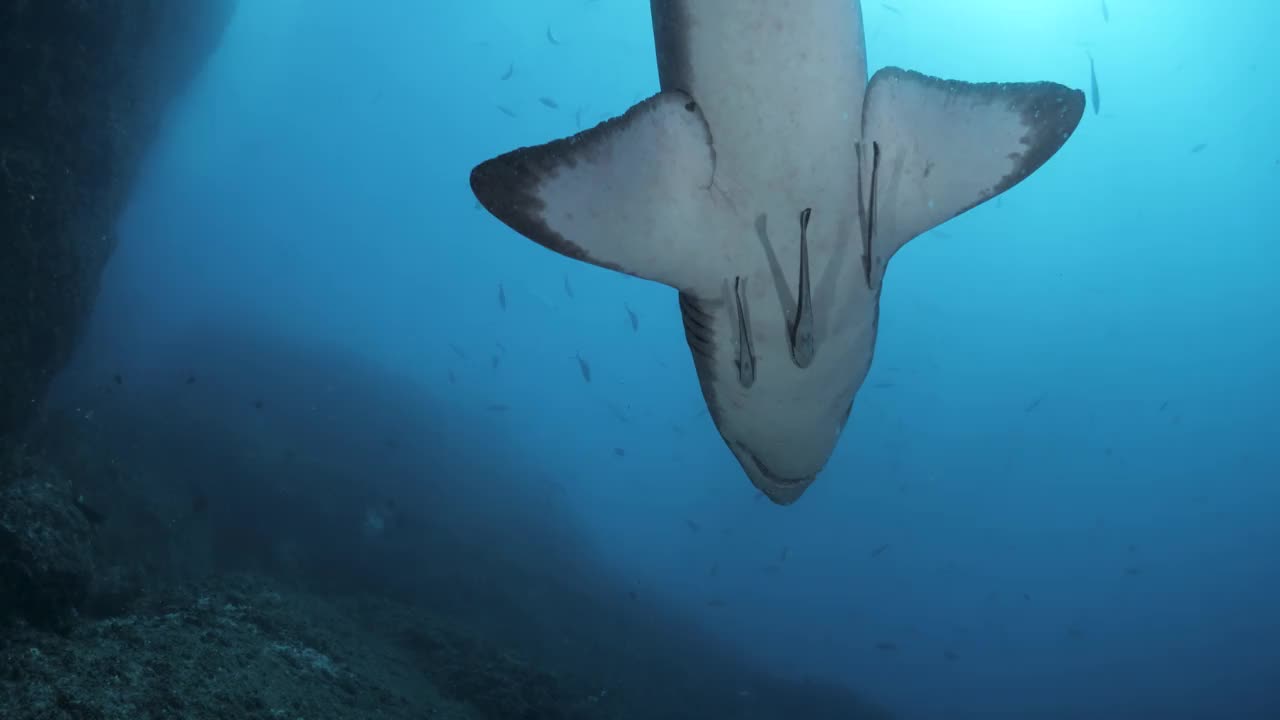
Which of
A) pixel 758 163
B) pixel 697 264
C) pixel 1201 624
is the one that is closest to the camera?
pixel 758 163

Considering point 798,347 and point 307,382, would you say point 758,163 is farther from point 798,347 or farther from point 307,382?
point 307,382

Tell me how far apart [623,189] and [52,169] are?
35.8ft

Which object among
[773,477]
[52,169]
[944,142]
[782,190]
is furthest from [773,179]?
[52,169]

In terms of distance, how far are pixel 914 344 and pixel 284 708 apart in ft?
107

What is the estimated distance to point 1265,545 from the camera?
3169 centimetres

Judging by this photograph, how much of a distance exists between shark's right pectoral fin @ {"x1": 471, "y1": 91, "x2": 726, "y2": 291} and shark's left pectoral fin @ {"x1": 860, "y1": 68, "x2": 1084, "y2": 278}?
29.1 inches

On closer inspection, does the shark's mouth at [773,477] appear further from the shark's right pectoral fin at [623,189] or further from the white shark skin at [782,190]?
the shark's right pectoral fin at [623,189]

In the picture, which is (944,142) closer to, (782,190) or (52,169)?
(782,190)

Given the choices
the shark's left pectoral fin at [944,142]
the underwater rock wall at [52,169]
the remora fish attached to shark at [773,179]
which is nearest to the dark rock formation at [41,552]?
the underwater rock wall at [52,169]

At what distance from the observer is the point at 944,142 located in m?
2.83

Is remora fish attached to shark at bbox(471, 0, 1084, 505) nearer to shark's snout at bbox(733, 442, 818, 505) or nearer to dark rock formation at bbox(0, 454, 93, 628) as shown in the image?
shark's snout at bbox(733, 442, 818, 505)

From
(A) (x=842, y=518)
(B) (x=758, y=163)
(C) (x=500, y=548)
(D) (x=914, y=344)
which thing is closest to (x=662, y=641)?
(C) (x=500, y=548)

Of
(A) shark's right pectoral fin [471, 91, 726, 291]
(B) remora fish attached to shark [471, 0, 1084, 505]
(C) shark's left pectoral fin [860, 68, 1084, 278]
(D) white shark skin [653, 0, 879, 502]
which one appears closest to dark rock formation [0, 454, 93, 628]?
(A) shark's right pectoral fin [471, 91, 726, 291]

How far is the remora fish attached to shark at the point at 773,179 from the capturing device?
2.45m
